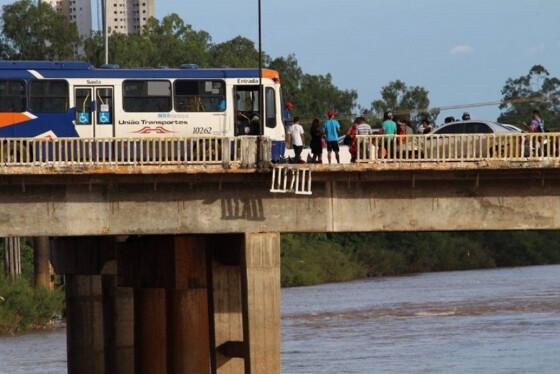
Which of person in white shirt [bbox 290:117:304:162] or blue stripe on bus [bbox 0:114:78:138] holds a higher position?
blue stripe on bus [bbox 0:114:78:138]

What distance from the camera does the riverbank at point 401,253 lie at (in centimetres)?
12500

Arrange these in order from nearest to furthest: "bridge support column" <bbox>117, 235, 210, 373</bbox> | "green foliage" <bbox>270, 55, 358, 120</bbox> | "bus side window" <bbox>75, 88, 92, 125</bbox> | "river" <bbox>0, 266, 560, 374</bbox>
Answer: "bus side window" <bbox>75, 88, 92, 125</bbox>, "bridge support column" <bbox>117, 235, 210, 373</bbox>, "river" <bbox>0, 266, 560, 374</bbox>, "green foliage" <bbox>270, 55, 358, 120</bbox>

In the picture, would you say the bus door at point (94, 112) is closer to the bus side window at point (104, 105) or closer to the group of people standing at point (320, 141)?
the bus side window at point (104, 105)

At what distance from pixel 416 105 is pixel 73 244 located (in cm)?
12842

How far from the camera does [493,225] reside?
34.4 m

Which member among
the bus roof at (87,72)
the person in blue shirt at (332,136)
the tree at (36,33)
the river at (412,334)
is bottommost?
the river at (412,334)

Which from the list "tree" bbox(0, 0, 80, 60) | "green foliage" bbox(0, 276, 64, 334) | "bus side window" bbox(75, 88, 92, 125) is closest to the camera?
"bus side window" bbox(75, 88, 92, 125)

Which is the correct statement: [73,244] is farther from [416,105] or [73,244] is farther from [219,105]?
[416,105]

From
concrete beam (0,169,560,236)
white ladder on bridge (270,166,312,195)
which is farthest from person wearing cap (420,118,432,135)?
white ladder on bridge (270,166,312,195)

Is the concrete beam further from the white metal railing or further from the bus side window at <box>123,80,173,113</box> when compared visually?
the bus side window at <box>123,80,173,113</box>

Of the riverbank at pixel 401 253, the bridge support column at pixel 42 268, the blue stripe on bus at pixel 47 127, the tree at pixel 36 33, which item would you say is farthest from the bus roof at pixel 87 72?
the tree at pixel 36 33

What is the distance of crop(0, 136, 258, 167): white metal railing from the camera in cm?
3328

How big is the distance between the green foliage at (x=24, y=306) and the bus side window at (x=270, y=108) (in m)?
42.8

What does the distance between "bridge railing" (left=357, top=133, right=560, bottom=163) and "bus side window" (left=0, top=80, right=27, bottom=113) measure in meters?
10.2
